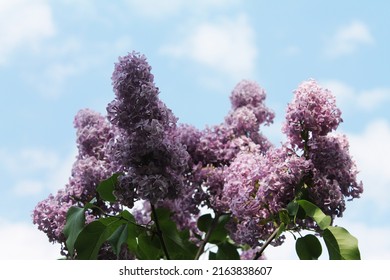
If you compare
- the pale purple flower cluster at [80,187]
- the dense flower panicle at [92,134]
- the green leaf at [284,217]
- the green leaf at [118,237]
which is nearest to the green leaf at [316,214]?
the green leaf at [284,217]

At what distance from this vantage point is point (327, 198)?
2.95 m

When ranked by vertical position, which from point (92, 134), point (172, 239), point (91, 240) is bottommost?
point (91, 240)

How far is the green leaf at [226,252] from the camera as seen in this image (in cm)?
344

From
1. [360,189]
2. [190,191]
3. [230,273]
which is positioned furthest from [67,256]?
[360,189]

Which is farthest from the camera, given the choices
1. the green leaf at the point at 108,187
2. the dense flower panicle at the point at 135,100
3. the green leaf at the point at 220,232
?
the green leaf at the point at 220,232

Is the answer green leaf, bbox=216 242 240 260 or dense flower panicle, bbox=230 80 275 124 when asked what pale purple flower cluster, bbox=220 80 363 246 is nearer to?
green leaf, bbox=216 242 240 260

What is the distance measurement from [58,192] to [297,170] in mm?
1423

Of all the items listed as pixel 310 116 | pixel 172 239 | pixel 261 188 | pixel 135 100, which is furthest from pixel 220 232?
pixel 135 100

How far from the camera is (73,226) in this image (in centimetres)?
305

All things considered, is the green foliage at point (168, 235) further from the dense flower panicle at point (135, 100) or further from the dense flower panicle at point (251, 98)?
the dense flower panicle at point (251, 98)

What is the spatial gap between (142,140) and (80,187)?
0.84m

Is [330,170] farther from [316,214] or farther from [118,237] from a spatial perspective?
[118,237]

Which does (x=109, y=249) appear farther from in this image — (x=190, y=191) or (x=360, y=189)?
(x=360, y=189)

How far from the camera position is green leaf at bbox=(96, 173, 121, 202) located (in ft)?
9.72
